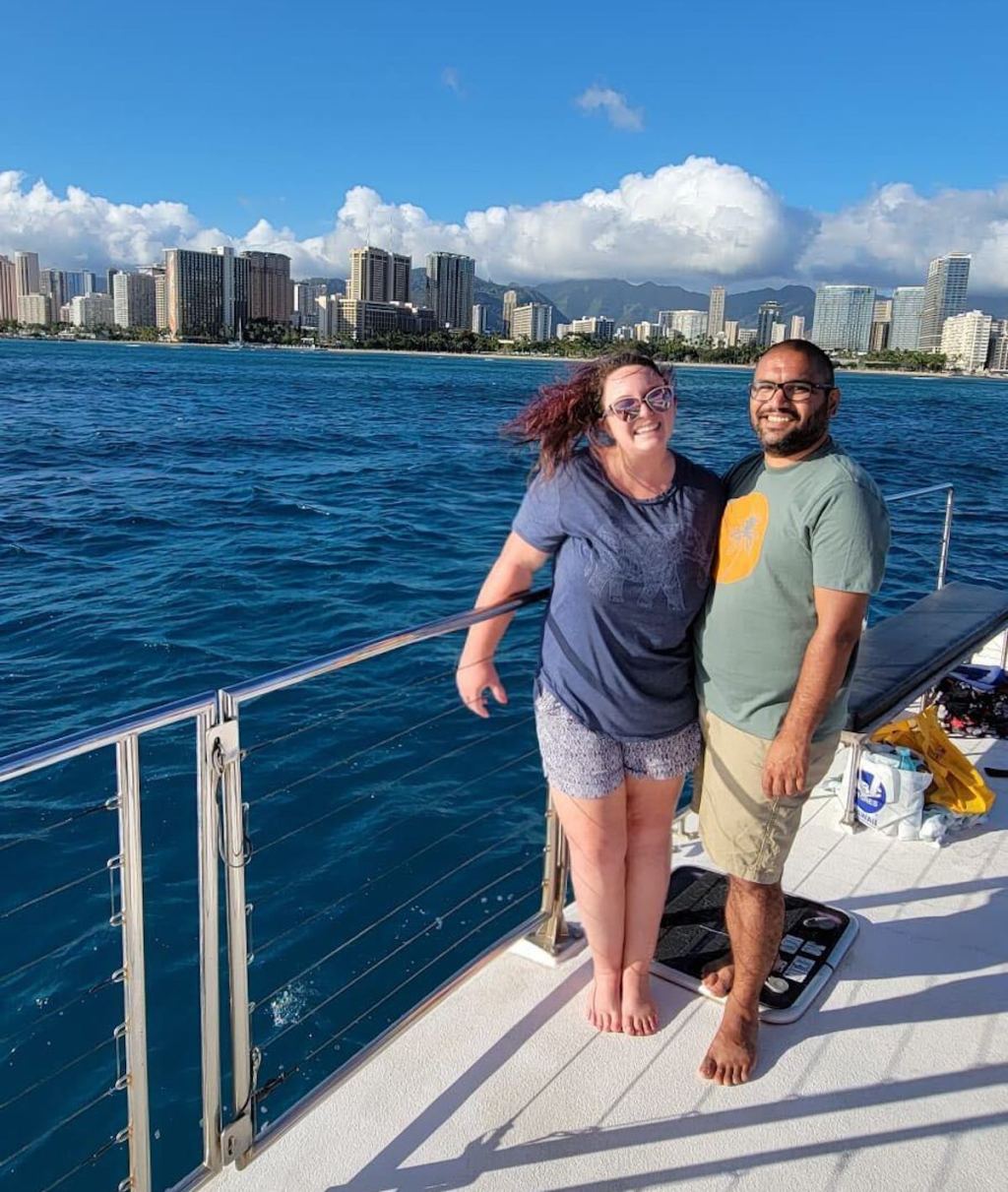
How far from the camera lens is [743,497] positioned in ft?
6.65

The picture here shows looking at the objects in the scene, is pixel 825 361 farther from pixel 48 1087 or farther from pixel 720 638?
pixel 48 1087

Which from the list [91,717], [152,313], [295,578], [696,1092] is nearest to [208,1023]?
[696,1092]

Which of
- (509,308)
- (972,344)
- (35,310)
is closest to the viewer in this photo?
(972,344)

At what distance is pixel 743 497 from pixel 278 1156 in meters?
1.60

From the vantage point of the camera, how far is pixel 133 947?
169 cm

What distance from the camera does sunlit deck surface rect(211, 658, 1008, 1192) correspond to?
188cm

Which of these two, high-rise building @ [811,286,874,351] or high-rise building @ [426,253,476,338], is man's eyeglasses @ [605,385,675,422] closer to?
high-rise building @ [811,286,874,351]

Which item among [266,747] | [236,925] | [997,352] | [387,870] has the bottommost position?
[266,747]

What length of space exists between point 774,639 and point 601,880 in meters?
0.67

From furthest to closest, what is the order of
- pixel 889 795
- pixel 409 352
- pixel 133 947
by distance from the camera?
pixel 409 352 → pixel 889 795 → pixel 133 947

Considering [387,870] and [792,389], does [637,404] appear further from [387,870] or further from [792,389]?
[387,870]

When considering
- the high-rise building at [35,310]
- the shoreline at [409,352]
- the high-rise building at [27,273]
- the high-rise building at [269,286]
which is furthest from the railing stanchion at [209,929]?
the high-rise building at [27,273]

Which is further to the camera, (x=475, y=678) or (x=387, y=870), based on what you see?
(x=387, y=870)

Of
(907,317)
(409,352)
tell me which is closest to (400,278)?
(409,352)
